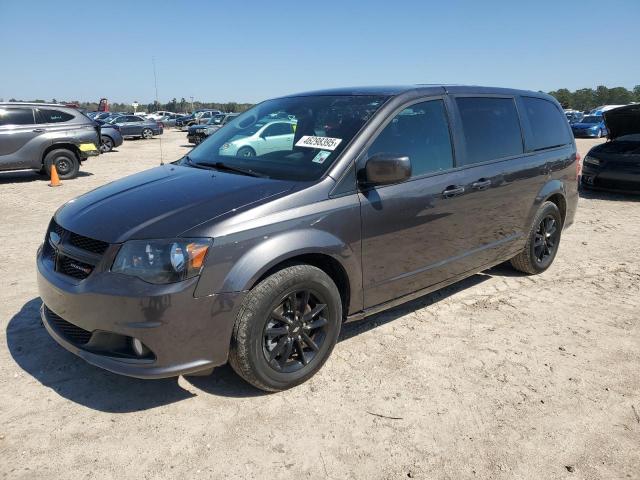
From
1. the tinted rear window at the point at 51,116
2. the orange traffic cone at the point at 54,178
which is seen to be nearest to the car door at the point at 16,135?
the tinted rear window at the point at 51,116

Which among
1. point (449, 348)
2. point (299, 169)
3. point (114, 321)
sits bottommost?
point (449, 348)

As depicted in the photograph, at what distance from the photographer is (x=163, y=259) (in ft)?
8.46

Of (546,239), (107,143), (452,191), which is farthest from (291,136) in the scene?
(107,143)

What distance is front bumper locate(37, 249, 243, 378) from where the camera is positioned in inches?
99.8

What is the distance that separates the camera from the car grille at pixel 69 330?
9.21ft

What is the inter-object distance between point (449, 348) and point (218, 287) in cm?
187

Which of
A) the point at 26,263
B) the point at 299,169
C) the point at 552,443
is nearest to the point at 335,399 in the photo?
the point at 552,443

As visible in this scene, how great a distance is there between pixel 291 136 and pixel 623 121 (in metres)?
8.55

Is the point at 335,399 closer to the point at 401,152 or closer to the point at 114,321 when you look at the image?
the point at 114,321

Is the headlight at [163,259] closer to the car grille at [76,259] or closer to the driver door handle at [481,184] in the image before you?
the car grille at [76,259]

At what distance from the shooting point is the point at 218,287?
103 inches

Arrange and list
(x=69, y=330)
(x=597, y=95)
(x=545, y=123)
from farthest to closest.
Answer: (x=597, y=95)
(x=545, y=123)
(x=69, y=330)

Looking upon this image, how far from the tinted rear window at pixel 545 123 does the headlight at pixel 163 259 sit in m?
3.60

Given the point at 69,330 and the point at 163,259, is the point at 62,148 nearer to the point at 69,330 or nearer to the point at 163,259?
the point at 69,330
